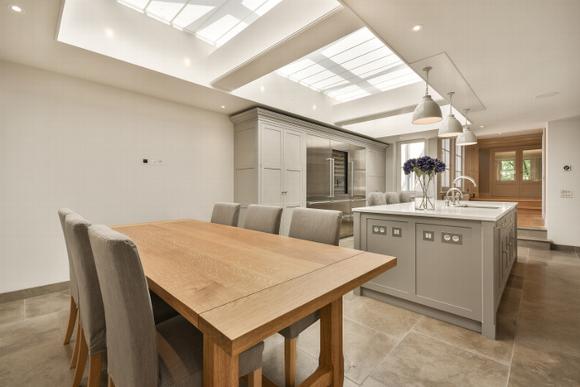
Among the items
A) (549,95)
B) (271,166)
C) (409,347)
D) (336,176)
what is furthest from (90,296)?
(549,95)

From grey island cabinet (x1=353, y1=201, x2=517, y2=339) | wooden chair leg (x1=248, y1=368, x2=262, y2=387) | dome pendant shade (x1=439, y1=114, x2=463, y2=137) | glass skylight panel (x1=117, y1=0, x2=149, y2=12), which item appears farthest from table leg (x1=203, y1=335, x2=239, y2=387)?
dome pendant shade (x1=439, y1=114, x2=463, y2=137)

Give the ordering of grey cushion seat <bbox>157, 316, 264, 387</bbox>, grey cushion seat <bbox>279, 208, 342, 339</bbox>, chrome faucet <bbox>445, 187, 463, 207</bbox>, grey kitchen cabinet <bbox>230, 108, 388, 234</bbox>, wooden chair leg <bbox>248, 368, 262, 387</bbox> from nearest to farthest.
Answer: grey cushion seat <bbox>157, 316, 264, 387</bbox>
wooden chair leg <bbox>248, 368, 262, 387</bbox>
grey cushion seat <bbox>279, 208, 342, 339</bbox>
chrome faucet <bbox>445, 187, 463, 207</bbox>
grey kitchen cabinet <bbox>230, 108, 388, 234</bbox>

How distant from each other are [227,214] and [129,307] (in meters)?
1.86

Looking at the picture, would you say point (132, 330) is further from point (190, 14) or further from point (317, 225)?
point (190, 14)

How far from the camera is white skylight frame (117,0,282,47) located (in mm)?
2494

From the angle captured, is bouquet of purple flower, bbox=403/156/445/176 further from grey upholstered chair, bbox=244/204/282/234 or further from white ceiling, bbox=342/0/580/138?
grey upholstered chair, bbox=244/204/282/234

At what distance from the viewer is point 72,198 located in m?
2.86

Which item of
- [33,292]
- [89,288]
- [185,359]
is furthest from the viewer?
[33,292]

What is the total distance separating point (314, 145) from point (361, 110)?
1.06 meters

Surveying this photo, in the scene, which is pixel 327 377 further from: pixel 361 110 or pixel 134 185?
pixel 361 110

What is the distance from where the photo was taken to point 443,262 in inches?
84.4


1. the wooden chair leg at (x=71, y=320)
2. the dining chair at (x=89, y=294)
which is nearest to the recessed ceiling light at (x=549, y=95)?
the dining chair at (x=89, y=294)

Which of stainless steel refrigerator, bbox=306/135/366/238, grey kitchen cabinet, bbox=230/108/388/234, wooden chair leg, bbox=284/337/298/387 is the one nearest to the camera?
wooden chair leg, bbox=284/337/298/387

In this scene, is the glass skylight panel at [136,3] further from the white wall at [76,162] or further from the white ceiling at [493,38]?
the white ceiling at [493,38]
